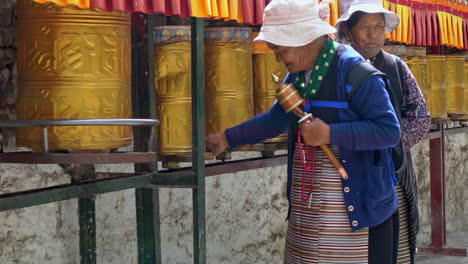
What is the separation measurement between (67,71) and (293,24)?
691mm

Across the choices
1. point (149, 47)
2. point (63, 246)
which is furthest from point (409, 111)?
point (63, 246)

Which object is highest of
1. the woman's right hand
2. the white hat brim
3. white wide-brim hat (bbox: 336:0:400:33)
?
white wide-brim hat (bbox: 336:0:400:33)

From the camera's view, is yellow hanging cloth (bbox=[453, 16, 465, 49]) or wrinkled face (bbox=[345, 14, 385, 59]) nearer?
wrinkled face (bbox=[345, 14, 385, 59])

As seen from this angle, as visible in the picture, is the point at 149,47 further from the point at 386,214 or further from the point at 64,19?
the point at 386,214

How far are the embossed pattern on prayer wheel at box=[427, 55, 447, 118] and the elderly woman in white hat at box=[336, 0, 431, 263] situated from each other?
1.81 metres

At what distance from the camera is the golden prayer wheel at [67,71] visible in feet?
8.55

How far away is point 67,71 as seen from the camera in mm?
2607

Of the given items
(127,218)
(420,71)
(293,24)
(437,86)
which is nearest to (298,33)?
(293,24)

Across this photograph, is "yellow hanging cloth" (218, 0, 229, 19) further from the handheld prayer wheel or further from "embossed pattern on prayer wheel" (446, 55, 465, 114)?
"embossed pattern on prayer wheel" (446, 55, 465, 114)

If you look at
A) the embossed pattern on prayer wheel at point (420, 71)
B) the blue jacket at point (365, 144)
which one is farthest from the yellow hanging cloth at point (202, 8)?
the embossed pattern on prayer wheel at point (420, 71)

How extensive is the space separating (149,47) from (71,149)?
66 centimetres

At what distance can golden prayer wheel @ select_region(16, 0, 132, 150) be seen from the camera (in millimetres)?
2605

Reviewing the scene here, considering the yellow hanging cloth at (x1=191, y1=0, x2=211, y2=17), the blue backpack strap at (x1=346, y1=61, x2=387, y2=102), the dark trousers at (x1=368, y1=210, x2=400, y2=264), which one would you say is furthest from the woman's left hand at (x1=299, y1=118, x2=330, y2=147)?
the yellow hanging cloth at (x1=191, y1=0, x2=211, y2=17)

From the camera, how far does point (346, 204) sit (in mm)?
2633
